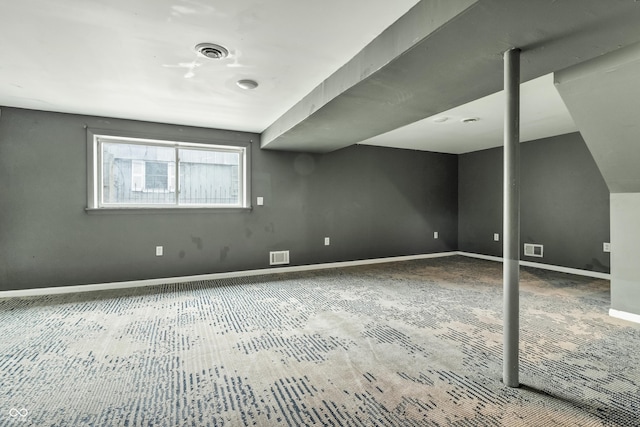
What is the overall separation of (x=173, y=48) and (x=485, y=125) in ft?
13.1

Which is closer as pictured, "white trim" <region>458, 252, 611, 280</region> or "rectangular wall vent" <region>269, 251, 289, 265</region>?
"white trim" <region>458, 252, 611, 280</region>

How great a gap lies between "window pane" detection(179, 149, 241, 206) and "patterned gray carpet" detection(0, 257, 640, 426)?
4.89 ft

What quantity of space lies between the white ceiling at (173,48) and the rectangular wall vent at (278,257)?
7.72ft

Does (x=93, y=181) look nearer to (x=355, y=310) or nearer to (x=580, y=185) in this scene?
(x=355, y=310)

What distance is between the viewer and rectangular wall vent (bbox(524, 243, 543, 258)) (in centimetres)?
527

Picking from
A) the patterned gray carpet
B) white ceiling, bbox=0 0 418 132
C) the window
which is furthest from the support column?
the window

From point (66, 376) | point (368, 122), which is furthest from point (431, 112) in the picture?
point (66, 376)

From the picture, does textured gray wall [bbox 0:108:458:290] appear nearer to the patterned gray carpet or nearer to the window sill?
the window sill

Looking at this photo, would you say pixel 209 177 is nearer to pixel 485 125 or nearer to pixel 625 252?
pixel 485 125

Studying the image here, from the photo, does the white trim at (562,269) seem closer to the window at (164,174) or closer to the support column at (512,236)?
the support column at (512,236)

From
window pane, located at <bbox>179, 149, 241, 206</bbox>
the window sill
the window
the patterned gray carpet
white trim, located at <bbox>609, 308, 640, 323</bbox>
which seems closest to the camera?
the patterned gray carpet

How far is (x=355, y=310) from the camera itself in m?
3.12

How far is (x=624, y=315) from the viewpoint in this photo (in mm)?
2834

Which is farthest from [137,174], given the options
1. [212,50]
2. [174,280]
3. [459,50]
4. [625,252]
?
[625,252]
